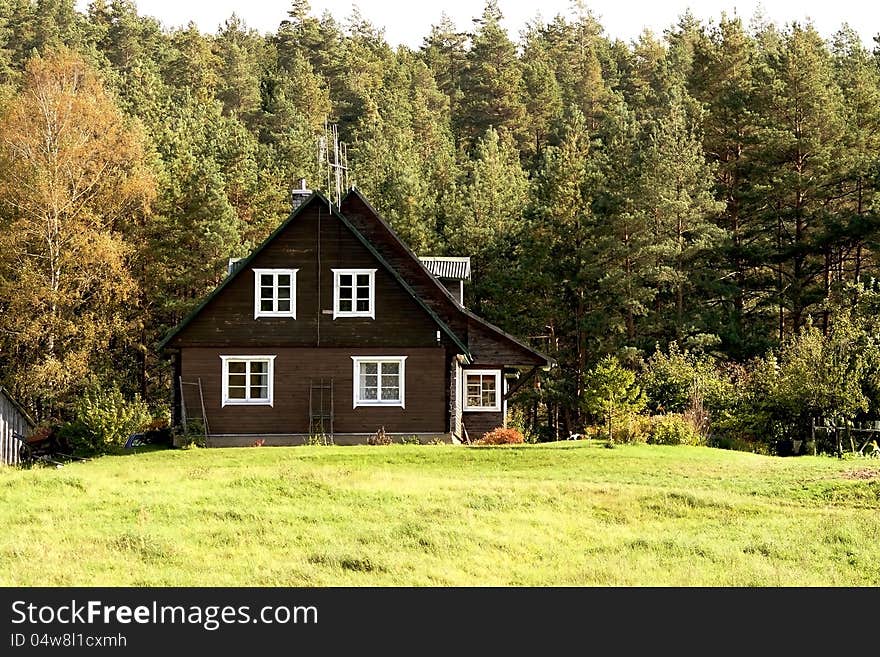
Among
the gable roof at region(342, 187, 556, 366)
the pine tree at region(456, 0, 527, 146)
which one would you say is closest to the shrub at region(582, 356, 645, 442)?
the gable roof at region(342, 187, 556, 366)

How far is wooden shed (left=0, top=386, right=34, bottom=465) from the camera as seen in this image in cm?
3625

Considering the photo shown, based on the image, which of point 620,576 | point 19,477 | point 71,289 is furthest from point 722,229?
point 620,576

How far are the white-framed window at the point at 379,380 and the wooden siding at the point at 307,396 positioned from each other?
0.16 meters

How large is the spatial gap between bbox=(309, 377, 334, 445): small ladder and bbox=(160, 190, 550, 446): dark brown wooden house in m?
0.03

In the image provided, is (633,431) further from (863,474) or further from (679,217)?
(679,217)

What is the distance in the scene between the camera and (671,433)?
34312 millimetres

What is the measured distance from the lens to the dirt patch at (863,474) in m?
26.3

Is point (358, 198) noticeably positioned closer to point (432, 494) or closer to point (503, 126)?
point (432, 494)

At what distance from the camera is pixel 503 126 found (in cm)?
9469

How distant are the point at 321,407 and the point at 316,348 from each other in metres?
1.76

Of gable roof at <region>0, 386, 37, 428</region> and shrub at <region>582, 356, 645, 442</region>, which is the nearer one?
shrub at <region>582, 356, 645, 442</region>

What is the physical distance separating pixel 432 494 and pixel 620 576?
6890 mm

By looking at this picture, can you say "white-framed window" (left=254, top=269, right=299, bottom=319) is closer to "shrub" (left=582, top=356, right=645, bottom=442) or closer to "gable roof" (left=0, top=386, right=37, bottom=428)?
"gable roof" (left=0, top=386, right=37, bottom=428)

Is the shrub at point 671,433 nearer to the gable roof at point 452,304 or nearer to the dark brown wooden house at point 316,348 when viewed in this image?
the gable roof at point 452,304
